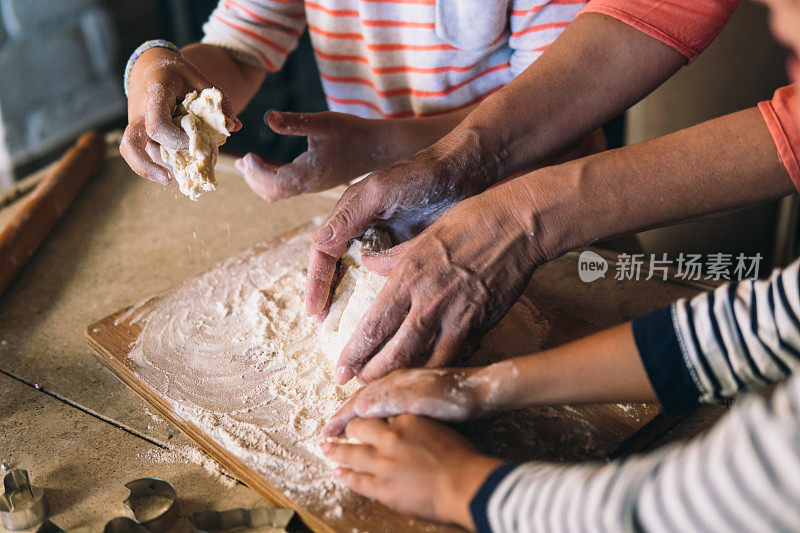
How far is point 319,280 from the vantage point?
45.8 inches

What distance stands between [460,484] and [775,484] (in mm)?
333

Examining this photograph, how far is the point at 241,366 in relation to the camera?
117 cm

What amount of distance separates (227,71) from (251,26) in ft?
0.45

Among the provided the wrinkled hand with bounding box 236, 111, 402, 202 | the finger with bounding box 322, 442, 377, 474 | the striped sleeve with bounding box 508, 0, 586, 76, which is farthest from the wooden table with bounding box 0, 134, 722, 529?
the striped sleeve with bounding box 508, 0, 586, 76

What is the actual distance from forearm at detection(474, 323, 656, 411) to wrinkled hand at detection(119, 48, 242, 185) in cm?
68

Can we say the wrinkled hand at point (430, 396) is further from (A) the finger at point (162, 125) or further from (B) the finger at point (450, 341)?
(A) the finger at point (162, 125)

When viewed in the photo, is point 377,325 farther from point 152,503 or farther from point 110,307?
point 110,307

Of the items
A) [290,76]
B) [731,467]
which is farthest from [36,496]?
[290,76]

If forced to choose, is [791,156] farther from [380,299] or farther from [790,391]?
[380,299]

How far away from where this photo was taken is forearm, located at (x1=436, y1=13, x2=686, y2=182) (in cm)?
118

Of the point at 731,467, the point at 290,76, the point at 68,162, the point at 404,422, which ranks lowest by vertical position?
the point at 290,76

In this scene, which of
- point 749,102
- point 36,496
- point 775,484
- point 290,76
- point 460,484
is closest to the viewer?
point 775,484

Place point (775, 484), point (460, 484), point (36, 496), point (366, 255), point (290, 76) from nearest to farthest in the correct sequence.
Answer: point (775, 484) → point (460, 484) → point (36, 496) → point (366, 255) → point (290, 76)

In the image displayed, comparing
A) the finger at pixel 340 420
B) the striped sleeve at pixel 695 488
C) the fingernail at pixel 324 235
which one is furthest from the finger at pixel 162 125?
the striped sleeve at pixel 695 488
